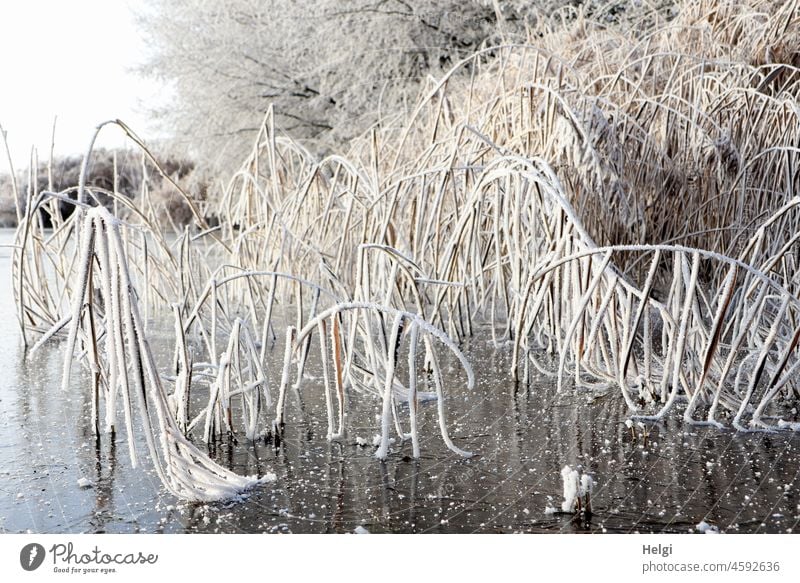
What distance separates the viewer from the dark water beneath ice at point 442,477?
1.34m

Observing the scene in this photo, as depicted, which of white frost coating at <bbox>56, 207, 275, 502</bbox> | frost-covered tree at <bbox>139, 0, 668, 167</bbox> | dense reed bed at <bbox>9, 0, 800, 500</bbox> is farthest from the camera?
frost-covered tree at <bbox>139, 0, 668, 167</bbox>

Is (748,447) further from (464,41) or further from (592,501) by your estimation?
(464,41)

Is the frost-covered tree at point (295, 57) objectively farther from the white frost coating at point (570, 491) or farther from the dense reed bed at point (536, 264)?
the white frost coating at point (570, 491)

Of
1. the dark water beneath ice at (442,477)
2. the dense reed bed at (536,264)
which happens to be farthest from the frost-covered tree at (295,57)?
the dark water beneath ice at (442,477)

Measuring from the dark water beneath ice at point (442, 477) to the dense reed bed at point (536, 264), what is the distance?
0.18 ft

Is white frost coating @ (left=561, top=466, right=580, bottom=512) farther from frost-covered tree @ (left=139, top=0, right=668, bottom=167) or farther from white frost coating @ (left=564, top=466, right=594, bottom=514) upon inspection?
frost-covered tree @ (left=139, top=0, right=668, bottom=167)

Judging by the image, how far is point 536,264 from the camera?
2160 mm

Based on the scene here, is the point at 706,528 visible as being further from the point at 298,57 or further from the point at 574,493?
the point at 298,57

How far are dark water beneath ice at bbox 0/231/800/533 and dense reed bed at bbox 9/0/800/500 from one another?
2.2 inches

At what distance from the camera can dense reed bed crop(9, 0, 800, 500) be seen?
64.9 inches

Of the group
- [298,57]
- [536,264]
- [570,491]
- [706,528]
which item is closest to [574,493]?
[570,491]

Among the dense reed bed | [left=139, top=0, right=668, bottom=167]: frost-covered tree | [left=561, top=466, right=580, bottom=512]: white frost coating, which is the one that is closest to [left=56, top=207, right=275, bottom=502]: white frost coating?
the dense reed bed

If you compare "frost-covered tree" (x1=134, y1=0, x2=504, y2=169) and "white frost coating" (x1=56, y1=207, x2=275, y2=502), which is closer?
"white frost coating" (x1=56, y1=207, x2=275, y2=502)
